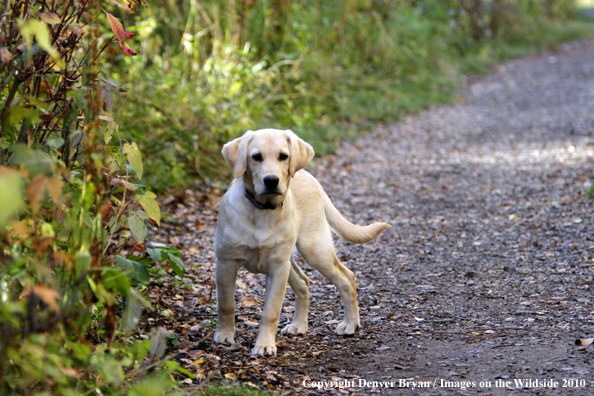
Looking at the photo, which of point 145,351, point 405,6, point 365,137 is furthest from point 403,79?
point 145,351

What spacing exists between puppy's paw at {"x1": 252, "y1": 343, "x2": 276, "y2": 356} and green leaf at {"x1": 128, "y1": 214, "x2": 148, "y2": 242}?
0.92 meters

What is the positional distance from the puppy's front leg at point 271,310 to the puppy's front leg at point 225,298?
0.19 m

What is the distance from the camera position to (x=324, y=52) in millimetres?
10258

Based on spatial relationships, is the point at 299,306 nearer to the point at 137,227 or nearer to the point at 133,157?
the point at 137,227

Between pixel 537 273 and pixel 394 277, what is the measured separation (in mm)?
978

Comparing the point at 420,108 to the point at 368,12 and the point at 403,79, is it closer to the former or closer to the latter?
the point at 403,79

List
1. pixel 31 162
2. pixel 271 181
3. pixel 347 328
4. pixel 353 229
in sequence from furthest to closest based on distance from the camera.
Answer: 1. pixel 353 229
2. pixel 347 328
3. pixel 271 181
4. pixel 31 162

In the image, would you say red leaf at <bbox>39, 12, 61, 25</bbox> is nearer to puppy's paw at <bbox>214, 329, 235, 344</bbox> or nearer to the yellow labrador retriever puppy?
the yellow labrador retriever puppy

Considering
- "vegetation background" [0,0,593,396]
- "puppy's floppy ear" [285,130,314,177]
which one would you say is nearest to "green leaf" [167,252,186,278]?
"vegetation background" [0,0,593,396]

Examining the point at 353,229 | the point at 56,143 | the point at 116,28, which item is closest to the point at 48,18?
the point at 116,28

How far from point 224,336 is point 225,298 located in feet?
0.69

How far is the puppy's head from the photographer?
10.7 feet

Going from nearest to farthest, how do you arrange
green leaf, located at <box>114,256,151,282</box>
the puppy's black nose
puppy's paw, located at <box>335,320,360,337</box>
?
green leaf, located at <box>114,256,151,282</box> → the puppy's black nose → puppy's paw, located at <box>335,320,360,337</box>

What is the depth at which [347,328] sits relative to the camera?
11.8 ft
